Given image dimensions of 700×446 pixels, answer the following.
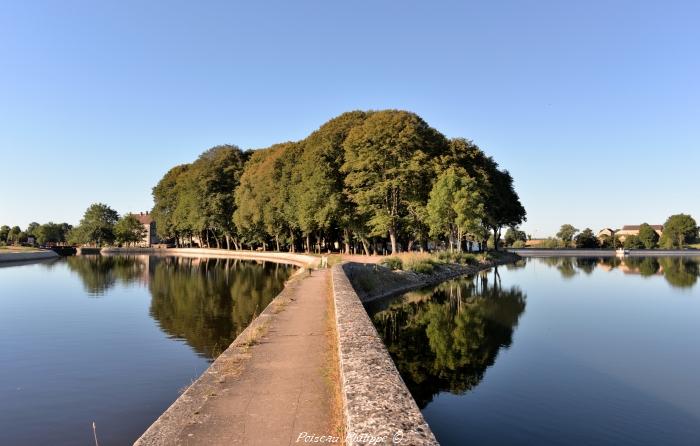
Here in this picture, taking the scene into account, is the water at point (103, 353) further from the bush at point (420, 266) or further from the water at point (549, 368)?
the bush at point (420, 266)

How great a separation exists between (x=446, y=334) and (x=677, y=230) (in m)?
150

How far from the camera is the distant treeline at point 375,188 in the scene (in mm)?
49312

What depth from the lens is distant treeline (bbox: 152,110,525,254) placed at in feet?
162

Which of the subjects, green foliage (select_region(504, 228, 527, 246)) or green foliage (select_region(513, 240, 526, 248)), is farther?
green foliage (select_region(504, 228, 527, 246))

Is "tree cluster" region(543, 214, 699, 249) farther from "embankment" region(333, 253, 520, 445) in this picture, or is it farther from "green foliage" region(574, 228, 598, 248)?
"embankment" region(333, 253, 520, 445)

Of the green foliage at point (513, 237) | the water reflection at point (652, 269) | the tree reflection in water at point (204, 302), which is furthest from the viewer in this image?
the green foliage at point (513, 237)

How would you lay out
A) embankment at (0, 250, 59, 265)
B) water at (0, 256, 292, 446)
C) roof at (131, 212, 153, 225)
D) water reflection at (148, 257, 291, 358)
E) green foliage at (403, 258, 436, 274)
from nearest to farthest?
water at (0, 256, 292, 446)
water reflection at (148, 257, 291, 358)
green foliage at (403, 258, 436, 274)
embankment at (0, 250, 59, 265)
roof at (131, 212, 153, 225)

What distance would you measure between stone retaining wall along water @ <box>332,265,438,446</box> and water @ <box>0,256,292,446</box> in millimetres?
4347

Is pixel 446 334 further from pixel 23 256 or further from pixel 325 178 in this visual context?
pixel 23 256

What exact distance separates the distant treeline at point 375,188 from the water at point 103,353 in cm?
2134

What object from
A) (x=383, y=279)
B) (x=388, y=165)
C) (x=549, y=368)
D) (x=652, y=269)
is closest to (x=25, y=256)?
(x=388, y=165)

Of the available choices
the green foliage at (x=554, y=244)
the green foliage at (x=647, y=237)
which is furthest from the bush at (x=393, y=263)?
the green foliage at (x=647, y=237)

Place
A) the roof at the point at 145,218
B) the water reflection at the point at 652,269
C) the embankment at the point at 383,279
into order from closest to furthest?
the embankment at the point at 383,279, the water reflection at the point at 652,269, the roof at the point at 145,218

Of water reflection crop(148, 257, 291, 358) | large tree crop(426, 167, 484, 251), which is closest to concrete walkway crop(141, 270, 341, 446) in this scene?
water reflection crop(148, 257, 291, 358)
